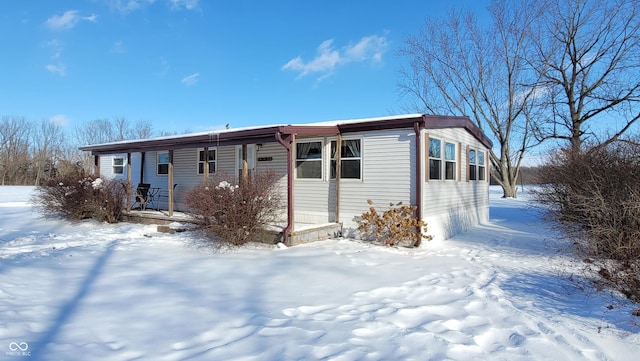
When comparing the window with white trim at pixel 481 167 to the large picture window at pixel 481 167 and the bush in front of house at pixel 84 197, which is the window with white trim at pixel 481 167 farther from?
the bush in front of house at pixel 84 197

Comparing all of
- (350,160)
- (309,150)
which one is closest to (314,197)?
(309,150)

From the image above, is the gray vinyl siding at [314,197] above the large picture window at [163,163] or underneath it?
underneath

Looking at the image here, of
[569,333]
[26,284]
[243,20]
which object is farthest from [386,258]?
[243,20]

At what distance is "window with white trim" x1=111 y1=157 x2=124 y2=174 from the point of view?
14.8 meters

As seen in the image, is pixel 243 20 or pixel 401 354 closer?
pixel 401 354

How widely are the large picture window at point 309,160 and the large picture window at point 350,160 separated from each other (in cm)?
41

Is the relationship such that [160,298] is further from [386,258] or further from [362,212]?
[362,212]

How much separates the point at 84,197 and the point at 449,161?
10677 millimetres

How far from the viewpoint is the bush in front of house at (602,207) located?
14.2 feet

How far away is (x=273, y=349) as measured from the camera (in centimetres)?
292

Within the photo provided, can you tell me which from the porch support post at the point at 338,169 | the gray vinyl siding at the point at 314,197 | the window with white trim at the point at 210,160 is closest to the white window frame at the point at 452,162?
the porch support post at the point at 338,169

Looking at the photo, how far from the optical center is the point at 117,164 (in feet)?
48.8

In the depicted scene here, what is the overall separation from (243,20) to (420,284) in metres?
12.2
